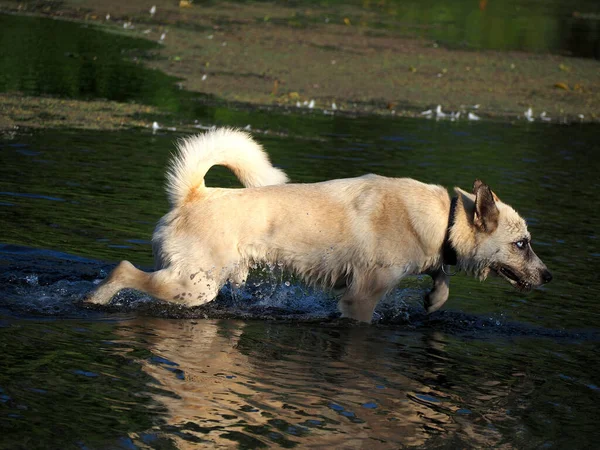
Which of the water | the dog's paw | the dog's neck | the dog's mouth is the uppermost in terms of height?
the dog's neck

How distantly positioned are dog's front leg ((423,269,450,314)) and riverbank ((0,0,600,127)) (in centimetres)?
746

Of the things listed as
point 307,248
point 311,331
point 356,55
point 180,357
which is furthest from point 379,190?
point 356,55

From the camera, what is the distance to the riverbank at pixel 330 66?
17.2 meters

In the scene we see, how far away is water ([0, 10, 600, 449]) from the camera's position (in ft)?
17.4

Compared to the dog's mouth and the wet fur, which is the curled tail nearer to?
the wet fur

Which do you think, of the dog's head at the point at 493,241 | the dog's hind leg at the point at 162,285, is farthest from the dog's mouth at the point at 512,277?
the dog's hind leg at the point at 162,285

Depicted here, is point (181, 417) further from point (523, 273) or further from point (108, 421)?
point (523, 273)

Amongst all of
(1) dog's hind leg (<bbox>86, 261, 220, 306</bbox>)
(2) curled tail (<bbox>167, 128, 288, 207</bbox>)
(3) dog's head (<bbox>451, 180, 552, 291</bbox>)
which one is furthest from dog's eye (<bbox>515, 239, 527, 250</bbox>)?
(1) dog's hind leg (<bbox>86, 261, 220, 306</bbox>)

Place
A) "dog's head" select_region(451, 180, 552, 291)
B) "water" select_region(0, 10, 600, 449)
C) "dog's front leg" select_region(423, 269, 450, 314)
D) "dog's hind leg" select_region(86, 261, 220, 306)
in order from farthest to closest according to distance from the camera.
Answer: "dog's front leg" select_region(423, 269, 450, 314), "dog's head" select_region(451, 180, 552, 291), "dog's hind leg" select_region(86, 261, 220, 306), "water" select_region(0, 10, 600, 449)

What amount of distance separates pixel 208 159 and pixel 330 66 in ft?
41.9

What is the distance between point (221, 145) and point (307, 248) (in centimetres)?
97

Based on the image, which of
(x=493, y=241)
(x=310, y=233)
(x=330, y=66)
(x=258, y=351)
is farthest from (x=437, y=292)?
(x=330, y=66)

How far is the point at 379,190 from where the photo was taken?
7.27 metres

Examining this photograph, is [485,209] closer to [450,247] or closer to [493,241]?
[493,241]
